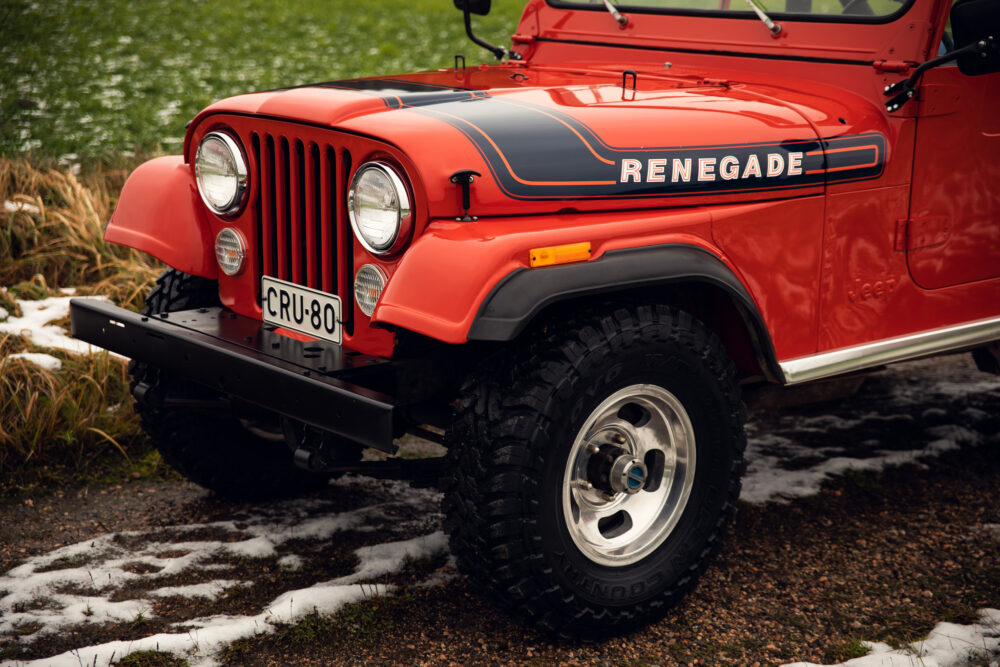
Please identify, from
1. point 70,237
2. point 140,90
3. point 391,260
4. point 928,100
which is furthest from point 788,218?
point 140,90

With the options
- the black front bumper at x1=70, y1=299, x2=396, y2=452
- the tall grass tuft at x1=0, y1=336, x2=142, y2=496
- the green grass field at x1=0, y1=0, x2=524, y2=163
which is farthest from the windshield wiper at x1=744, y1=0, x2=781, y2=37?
the green grass field at x1=0, y1=0, x2=524, y2=163

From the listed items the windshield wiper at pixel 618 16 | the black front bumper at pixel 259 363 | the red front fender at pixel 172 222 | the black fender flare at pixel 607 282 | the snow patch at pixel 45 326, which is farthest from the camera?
the snow patch at pixel 45 326

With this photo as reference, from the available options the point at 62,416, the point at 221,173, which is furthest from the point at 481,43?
the point at 62,416

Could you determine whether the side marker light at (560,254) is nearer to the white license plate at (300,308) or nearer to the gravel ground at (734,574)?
the white license plate at (300,308)

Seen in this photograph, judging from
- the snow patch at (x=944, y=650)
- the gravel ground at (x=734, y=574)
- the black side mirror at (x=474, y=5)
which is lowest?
the gravel ground at (x=734, y=574)

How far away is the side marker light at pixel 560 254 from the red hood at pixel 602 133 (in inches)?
6.6

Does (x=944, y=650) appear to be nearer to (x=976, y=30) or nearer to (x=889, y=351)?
(x=889, y=351)

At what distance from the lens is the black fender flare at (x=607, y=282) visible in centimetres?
231

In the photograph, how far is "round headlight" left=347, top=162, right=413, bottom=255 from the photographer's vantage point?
8.26ft

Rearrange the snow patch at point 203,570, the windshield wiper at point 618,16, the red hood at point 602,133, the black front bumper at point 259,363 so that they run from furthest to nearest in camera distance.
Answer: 1. the windshield wiper at point 618,16
2. the snow patch at point 203,570
3. the red hood at point 602,133
4. the black front bumper at point 259,363

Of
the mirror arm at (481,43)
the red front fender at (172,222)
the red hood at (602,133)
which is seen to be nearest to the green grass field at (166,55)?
the mirror arm at (481,43)

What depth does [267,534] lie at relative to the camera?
11.2ft

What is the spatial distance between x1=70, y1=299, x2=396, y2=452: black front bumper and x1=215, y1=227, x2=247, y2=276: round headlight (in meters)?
0.14

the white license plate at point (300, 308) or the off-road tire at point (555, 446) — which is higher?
the white license plate at point (300, 308)
